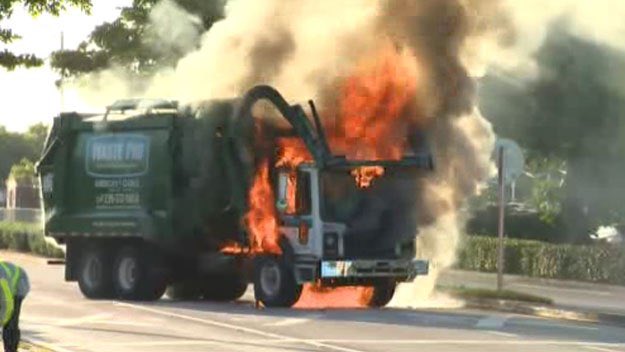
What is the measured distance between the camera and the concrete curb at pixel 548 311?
23.8 metres

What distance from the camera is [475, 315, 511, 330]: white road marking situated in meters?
21.6

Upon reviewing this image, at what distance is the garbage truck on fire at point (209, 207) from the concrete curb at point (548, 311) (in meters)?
1.66

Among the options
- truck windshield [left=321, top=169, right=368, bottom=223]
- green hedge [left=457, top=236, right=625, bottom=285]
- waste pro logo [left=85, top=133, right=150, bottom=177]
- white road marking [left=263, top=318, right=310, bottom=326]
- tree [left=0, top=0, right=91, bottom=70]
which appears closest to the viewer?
tree [left=0, top=0, right=91, bottom=70]

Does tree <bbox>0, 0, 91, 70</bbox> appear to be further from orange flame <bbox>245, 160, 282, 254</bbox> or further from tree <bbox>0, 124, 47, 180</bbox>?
tree <bbox>0, 124, 47, 180</bbox>

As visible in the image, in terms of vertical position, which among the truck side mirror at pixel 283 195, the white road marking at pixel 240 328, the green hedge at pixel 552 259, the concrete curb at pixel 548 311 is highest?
the truck side mirror at pixel 283 195

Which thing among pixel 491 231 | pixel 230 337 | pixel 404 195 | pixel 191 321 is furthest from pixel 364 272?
pixel 491 231

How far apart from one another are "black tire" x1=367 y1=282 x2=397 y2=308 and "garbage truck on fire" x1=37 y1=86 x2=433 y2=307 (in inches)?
1.1

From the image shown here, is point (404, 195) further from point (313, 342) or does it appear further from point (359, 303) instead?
point (313, 342)

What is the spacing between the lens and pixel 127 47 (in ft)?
129

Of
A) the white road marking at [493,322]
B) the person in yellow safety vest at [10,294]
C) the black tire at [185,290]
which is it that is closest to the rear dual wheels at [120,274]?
the black tire at [185,290]

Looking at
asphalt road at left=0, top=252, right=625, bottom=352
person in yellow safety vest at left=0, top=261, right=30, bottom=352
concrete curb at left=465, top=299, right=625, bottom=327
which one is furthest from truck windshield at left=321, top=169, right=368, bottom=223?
person in yellow safety vest at left=0, top=261, right=30, bottom=352

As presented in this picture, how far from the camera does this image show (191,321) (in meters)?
22.3

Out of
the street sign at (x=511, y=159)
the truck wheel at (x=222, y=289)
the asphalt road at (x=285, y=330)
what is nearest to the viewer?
the asphalt road at (x=285, y=330)

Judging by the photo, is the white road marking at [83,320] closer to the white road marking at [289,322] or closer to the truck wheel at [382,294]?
the white road marking at [289,322]
